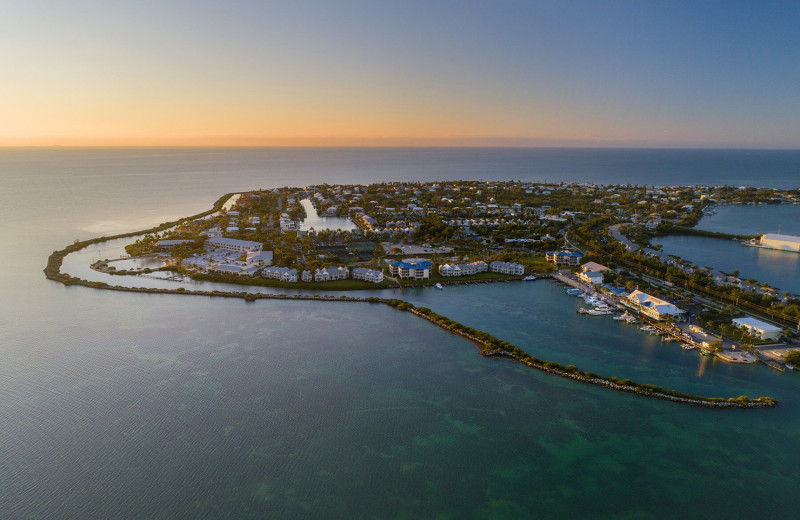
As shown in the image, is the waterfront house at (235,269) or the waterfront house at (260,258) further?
the waterfront house at (260,258)

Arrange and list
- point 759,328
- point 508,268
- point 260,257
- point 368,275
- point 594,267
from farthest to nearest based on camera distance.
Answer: point 260,257 → point 508,268 → point 594,267 → point 368,275 → point 759,328

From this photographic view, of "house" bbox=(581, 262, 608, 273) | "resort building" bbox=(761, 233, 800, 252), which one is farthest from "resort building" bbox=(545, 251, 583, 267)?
"resort building" bbox=(761, 233, 800, 252)

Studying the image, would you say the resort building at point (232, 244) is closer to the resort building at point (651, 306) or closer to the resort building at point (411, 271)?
the resort building at point (411, 271)

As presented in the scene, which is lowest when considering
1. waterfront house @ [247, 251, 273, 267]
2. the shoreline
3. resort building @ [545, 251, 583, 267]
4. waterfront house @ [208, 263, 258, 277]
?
the shoreline

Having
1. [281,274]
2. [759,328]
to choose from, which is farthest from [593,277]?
[281,274]

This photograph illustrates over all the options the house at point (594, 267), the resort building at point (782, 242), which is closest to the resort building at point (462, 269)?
the house at point (594, 267)

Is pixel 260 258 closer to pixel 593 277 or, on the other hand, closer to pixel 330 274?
pixel 330 274

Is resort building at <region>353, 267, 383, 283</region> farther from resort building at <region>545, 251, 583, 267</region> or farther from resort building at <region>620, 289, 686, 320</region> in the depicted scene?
resort building at <region>620, 289, 686, 320</region>
